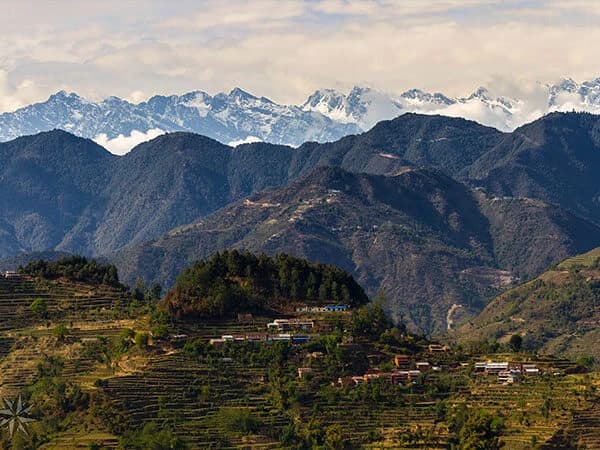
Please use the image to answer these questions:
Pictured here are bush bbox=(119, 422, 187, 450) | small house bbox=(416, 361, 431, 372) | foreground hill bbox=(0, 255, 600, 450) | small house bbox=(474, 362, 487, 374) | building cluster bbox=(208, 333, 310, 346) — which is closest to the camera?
bush bbox=(119, 422, 187, 450)

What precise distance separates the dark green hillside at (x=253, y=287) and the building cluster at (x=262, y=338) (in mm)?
5554

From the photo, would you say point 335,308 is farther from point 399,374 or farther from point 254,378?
point 254,378

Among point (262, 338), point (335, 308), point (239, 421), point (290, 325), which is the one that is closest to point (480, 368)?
point (335, 308)

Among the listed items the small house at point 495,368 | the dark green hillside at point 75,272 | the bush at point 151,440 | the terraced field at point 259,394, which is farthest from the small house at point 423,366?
the dark green hillside at point 75,272

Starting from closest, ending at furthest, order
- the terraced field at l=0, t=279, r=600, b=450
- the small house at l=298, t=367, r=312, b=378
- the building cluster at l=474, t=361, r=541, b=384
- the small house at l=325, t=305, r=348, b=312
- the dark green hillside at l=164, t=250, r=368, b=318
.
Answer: the terraced field at l=0, t=279, r=600, b=450 → the small house at l=298, t=367, r=312, b=378 → the building cluster at l=474, t=361, r=541, b=384 → the dark green hillside at l=164, t=250, r=368, b=318 → the small house at l=325, t=305, r=348, b=312

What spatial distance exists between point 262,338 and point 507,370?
923 inches

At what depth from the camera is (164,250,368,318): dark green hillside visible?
130 metres

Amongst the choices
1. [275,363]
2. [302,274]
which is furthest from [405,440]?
[302,274]

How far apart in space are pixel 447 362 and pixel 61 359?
37240mm

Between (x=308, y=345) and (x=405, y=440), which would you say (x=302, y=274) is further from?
(x=405, y=440)

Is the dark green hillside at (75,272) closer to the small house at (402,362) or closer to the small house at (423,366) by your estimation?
the small house at (402,362)

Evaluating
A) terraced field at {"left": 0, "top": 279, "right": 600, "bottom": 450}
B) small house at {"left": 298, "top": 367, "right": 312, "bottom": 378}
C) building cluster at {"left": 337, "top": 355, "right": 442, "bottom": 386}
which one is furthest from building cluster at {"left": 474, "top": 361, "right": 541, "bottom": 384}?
small house at {"left": 298, "top": 367, "right": 312, "bottom": 378}

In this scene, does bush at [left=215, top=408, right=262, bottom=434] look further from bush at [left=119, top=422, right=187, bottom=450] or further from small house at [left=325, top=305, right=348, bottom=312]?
small house at [left=325, top=305, right=348, bottom=312]

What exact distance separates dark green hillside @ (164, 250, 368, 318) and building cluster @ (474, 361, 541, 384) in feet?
69.9
